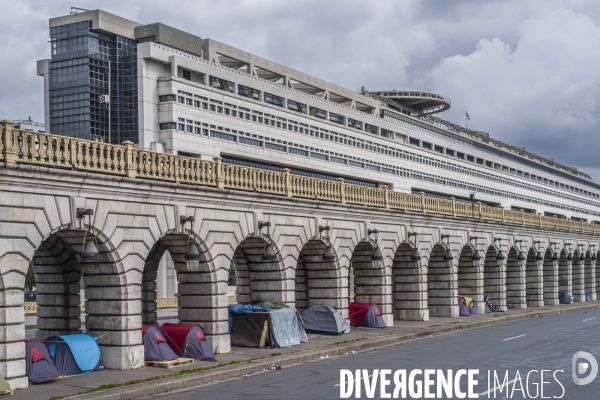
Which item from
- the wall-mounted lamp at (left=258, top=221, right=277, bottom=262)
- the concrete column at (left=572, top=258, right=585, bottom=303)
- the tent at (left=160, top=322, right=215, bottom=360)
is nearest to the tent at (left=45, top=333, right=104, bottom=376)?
the tent at (left=160, top=322, right=215, bottom=360)

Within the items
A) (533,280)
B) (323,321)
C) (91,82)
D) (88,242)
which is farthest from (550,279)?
(88,242)

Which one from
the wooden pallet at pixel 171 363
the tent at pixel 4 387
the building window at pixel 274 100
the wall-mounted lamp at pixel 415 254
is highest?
the building window at pixel 274 100

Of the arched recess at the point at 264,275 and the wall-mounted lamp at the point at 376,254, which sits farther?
the wall-mounted lamp at the point at 376,254

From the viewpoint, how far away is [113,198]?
2069 centimetres

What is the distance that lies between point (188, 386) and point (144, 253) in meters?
4.32

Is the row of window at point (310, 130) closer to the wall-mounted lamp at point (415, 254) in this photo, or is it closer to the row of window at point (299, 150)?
the row of window at point (299, 150)

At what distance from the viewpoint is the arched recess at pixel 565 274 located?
199ft

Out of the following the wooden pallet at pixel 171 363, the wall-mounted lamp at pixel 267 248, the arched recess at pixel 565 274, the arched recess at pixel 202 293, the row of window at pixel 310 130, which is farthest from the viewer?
the row of window at pixel 310 130

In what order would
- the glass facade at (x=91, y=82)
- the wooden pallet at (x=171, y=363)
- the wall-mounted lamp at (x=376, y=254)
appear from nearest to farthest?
1. the wooden pallet at (x=171, y=363)
2. the wall-mounted lamp at (x=376, y=254)
3. the glass facade at (x=91, y=82)

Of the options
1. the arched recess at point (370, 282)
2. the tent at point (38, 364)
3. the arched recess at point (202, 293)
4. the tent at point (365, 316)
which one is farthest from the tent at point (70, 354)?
the arched recess at point (370, 282)

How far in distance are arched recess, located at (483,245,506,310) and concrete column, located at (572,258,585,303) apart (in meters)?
17.8

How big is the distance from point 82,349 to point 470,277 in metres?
28.7

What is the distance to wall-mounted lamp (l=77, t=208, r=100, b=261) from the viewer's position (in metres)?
19.1

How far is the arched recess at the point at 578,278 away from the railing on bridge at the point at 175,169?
27.5 metres
